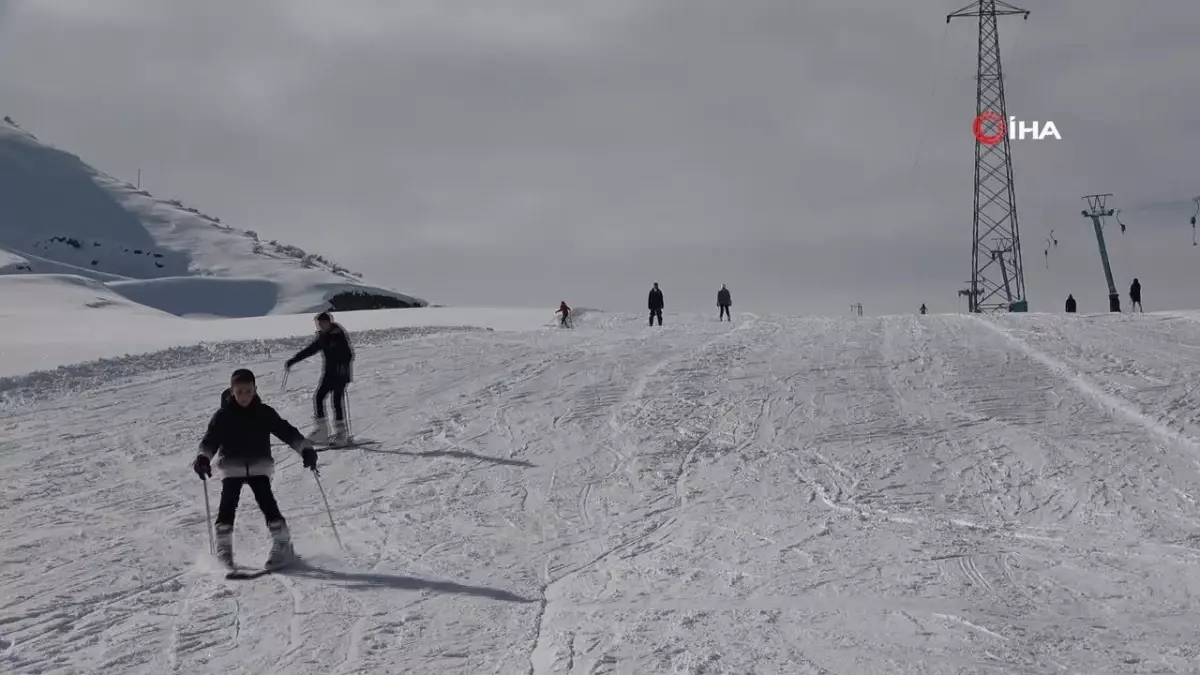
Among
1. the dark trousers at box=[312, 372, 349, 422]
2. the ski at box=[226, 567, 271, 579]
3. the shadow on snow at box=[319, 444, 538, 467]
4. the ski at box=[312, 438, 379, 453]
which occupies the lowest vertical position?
the ski at box=[226, 567, 271, 579]

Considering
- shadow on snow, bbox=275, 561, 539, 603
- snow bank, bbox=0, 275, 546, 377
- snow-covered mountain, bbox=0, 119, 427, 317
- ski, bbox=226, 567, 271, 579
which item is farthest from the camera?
snow-covered mountain, bbox=0, 119, 427, 317

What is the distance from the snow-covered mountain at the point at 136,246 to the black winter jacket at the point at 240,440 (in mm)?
75495

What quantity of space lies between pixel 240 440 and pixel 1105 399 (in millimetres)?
12129

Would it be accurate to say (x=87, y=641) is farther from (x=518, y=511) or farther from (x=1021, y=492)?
(x=1021, y=492)

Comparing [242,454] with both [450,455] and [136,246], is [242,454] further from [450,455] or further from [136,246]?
[136,246]

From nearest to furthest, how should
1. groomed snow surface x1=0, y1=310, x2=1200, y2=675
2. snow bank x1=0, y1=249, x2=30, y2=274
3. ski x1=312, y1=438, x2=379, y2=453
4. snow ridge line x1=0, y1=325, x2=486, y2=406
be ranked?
groomed snow surface x1=0, y1=310, x2=1200, y2=675
ski x1=312, y1=438, x2=379, y2=453
snow ridge line x1=0, y1=325, x2=486, y2=406
snow bank x1=0, y1=249, x2=30, y2=274

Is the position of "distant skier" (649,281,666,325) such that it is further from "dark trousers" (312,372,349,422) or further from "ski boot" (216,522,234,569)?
"ski boot" (216,522,234,569)

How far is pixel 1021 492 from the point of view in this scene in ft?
35.2

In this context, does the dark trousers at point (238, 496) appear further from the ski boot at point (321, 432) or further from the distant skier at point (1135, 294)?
the distant skier at point (1135, 294)

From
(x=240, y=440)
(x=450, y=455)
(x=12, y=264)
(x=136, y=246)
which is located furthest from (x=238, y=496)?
(x=136, y=246)

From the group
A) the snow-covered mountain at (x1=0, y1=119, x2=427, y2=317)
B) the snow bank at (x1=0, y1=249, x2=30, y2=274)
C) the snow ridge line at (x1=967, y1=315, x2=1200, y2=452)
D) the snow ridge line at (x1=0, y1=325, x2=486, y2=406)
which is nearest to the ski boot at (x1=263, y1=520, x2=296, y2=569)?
the snow ridge line at (x1=967, y1=315, x2=1200, y2=452)

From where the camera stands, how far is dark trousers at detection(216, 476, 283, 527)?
8.37 m

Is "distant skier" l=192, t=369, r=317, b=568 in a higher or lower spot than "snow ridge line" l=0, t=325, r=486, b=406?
lower

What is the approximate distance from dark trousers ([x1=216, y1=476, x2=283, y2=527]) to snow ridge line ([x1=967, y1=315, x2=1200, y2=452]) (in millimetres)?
10138
